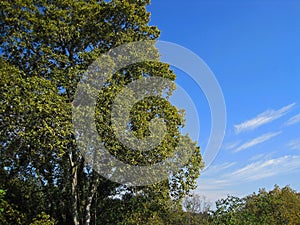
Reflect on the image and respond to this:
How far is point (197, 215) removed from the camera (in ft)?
168

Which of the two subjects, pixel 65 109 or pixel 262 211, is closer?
pixel 65 109

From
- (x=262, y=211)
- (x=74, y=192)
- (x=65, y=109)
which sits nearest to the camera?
(x=65, y=109)

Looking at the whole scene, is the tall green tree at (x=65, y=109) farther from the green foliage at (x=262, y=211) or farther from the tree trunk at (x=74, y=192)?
the green foliage at (x=262, y=211)

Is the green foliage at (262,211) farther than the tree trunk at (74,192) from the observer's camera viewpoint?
Yes

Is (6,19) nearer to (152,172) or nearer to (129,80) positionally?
(129,80)

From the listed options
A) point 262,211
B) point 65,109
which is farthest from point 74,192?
point 262,211

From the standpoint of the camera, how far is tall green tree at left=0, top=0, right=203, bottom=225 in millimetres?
11617

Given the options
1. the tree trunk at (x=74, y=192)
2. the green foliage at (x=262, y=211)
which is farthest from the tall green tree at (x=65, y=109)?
the green foliage at (x=262, y=211)

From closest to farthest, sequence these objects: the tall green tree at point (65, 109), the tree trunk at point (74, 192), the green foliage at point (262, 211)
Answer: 1. the tall green tree at point (65, 109)
2. the tree trunk at point (74, 192)
3. the green foliage at point (262, 211)

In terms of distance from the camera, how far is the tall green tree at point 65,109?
1162 cm

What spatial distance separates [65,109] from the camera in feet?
39.3

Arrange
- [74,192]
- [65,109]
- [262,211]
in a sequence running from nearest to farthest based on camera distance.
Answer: [65,109] → [74,192] → [262,211]

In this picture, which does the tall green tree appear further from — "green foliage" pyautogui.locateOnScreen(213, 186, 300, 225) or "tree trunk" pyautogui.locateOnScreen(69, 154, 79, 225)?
"green foliage" pyautogui.locateOnScreen(213, 186, 300, 225)

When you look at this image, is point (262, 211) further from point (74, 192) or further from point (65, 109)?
point (65, 109)
